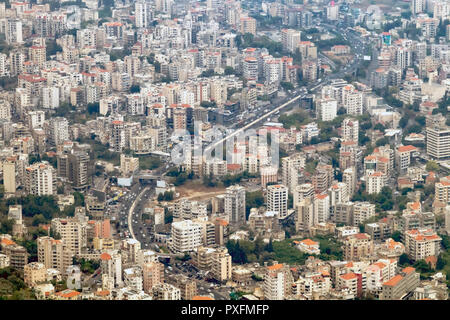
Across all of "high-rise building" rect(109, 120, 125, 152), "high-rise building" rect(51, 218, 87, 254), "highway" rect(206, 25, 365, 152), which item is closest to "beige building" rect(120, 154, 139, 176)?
"high-rise building" rect(109, 120, 125, 152)

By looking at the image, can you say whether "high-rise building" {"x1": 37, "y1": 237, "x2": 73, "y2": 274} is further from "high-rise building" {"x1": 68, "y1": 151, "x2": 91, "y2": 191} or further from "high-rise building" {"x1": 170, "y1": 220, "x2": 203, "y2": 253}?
"high-rise building" {"x1": 68, "y1": 151, "x2": 91, "y2": 191}

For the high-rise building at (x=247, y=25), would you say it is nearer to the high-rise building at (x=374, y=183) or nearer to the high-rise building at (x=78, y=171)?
the high-rise building at (x=78, y=171)

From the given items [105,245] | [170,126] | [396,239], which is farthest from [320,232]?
[170,126]

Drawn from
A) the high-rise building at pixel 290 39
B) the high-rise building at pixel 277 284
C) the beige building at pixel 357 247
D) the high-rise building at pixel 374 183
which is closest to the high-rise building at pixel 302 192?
the high-rise building at pixel 374 183

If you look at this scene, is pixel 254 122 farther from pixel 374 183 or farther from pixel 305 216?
pixel 305 216

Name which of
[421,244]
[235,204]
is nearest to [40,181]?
[235,204]

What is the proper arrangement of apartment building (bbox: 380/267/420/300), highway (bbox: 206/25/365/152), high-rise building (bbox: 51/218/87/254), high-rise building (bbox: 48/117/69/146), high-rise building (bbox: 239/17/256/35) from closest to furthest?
apartment building (bbox: 380/267/420/300) → high-rise building (bbox: 51/218/87/254) → high-rise building (bbox: 48/117/69/146) → highway (bbox: 206/25/365/152) → high-rise building (bbox: 239/17/256/35)
